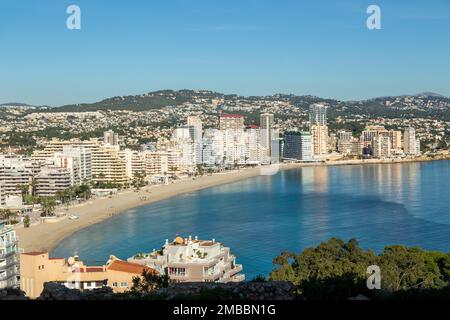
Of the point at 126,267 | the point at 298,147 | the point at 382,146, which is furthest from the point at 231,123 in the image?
the point at 126,267

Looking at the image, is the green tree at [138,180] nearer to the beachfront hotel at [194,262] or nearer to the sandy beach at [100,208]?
the sandy beach at [100,208]

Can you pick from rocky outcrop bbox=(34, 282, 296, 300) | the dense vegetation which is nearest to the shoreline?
the dense vegetation

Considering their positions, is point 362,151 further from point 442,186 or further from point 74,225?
point 74,225

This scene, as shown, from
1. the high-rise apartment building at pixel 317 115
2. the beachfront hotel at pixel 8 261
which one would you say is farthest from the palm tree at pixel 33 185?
the high-rise apartment building at pixel 317 115

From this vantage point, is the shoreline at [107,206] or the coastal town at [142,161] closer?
the coastal town at [142,161]

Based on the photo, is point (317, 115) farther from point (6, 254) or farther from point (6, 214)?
point (6, 254)
